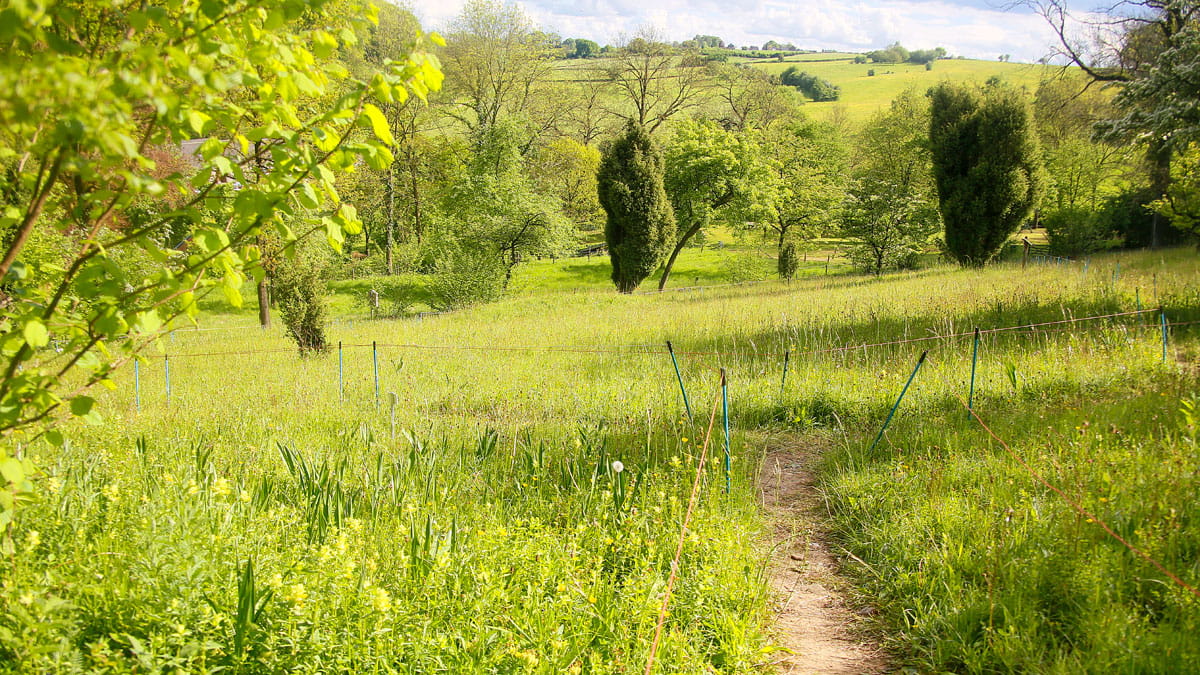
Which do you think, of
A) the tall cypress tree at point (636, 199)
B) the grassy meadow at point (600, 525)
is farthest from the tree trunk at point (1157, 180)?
the grassy meadow at point (600, 525)

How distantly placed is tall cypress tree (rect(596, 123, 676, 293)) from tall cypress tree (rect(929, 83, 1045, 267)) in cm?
979

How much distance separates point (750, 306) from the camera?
45.6ft

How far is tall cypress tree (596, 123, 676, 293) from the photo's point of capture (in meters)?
25.2

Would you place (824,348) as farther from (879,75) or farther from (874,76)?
(879,75)

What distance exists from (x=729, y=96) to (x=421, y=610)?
48.9 metres

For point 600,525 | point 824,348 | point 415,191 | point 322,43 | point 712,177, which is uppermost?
point 415,191

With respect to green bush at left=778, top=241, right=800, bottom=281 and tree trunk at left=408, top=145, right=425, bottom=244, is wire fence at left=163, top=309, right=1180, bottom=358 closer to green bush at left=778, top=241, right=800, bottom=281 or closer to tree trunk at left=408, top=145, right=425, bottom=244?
green bush at left=778, top=241, right=800, bottom=281

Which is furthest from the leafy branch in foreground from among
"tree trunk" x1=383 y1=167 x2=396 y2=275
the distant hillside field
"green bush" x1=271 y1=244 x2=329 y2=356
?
the distant hillside field

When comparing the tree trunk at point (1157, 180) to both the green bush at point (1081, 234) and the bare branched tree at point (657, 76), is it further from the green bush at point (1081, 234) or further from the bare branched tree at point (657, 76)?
the bare branched tree at point (657, 76)

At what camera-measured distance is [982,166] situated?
20.9m

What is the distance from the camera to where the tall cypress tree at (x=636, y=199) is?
990 inches

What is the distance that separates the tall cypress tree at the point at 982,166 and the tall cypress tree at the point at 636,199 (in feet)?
32.1

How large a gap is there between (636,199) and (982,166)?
1163cm

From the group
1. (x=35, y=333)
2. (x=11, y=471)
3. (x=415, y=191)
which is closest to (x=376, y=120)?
(x=35, y=333)
